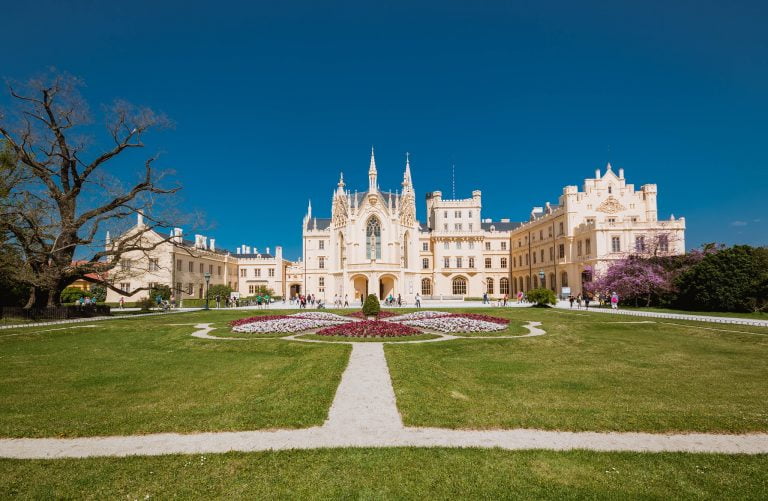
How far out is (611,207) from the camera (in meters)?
52.1

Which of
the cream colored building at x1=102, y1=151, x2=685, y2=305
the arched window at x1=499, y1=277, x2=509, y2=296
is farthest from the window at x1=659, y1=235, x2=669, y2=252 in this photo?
the arched window at x1=499, y1=277, x2=509, y2=296

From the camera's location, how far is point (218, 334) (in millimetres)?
19266

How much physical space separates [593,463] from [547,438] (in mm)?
932

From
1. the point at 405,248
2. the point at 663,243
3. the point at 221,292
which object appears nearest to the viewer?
the point at 663,243

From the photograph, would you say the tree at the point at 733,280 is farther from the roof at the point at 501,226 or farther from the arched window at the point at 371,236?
the roof at the point at 501,226

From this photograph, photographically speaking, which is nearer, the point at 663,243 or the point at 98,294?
the point at 663,243

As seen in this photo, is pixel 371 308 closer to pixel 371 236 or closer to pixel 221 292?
pixel 371 236

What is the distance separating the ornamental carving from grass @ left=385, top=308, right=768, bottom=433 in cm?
3751

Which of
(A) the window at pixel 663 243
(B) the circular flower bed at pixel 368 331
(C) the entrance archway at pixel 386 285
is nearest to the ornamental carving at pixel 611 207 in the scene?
(A) the window at pixel 663 243

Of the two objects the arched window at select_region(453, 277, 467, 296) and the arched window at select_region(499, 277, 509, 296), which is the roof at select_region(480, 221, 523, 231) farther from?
the arched window at select_region(453, 277, 467, 296)

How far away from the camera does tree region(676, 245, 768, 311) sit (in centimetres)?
2912

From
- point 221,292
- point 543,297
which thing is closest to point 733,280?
point 543,297

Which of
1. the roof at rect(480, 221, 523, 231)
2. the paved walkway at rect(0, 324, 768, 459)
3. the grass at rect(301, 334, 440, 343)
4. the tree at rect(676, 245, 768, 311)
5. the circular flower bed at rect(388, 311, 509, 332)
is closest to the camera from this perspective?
the paved walkway at rect(0, 324, 768, 459)

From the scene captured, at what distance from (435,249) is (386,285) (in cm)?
1485
